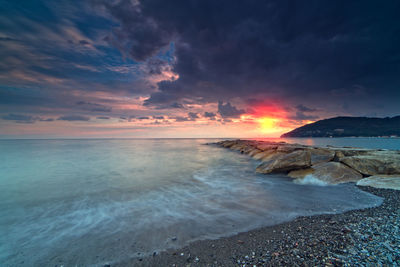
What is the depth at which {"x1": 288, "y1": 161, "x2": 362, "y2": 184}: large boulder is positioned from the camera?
31.1 feet

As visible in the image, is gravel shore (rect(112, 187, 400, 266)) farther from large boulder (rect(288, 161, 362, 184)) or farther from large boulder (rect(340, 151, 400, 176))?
large boulder (rect(340, 151, 400, 176))

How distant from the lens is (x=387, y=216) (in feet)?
16.6

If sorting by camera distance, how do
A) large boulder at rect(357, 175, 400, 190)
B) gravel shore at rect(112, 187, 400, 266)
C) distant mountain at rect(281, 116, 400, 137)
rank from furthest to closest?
distant mountain at rect(281, 116, 400, 137) < large boulder at rect(357, 175, 400, 190) < gravel shore at rect(112, 187, 400, 266)

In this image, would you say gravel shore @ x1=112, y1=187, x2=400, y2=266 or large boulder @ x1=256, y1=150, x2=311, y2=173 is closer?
gravel shore @ x1=112, y1=187, x2=400, y2=266

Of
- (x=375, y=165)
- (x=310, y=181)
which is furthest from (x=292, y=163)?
(x=375, y=165)

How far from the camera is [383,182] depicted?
822 cm

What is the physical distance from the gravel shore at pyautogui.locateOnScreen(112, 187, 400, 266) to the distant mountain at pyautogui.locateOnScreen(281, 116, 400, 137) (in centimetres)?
15124

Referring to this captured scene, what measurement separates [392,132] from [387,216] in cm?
15260

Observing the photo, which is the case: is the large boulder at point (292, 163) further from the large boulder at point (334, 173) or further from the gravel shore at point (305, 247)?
the gravel shore at point (305, 247)

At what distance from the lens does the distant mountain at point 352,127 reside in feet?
363

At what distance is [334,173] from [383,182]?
6.57ft

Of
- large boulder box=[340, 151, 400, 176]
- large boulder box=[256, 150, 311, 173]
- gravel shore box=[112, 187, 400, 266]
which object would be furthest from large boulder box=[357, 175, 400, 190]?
gravel shore box=[112, 187, 400, 266]

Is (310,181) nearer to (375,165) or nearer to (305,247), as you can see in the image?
(375,165)

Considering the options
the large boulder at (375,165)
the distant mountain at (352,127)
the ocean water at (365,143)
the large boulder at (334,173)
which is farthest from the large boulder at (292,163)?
the distant mountain at (352,127)
